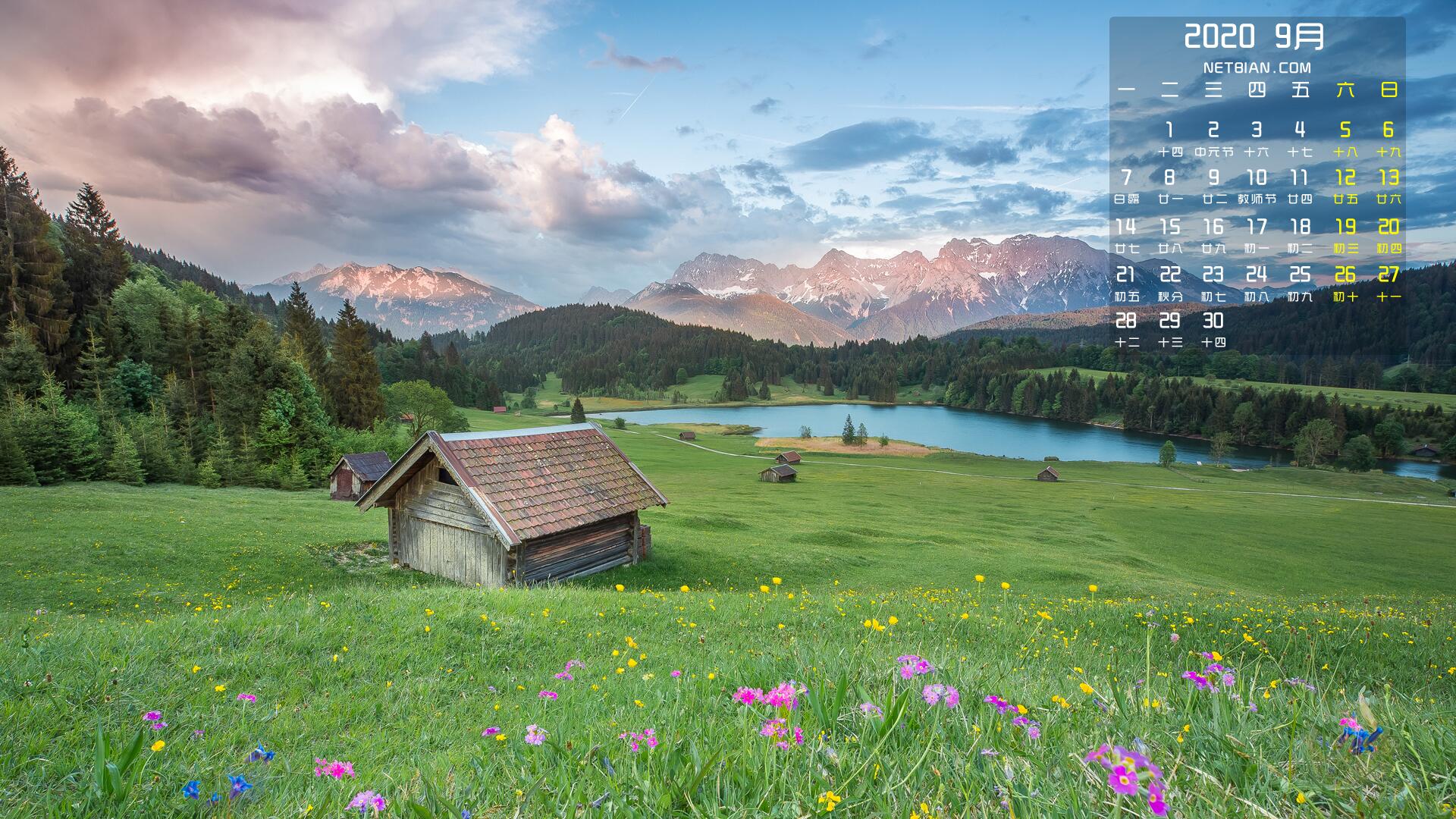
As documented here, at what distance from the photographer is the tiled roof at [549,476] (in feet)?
55.5

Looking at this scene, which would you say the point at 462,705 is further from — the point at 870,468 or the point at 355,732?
the point at 870,468

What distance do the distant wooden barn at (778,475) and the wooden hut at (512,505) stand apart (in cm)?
A: 4401

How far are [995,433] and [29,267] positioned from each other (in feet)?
513

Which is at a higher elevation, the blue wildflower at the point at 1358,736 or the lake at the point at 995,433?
the blue wildflower at the point at 1358,736

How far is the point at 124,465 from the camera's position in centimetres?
3569

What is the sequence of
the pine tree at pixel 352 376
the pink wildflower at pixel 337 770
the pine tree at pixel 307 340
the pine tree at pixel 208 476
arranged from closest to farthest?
the pink wildflower at pixel 337 770
the pine tree at pixel 208 476
the pine tree at pixel 307 340
the pine tree at pixel 352 376

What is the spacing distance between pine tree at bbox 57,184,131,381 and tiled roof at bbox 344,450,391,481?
3013 centimetres

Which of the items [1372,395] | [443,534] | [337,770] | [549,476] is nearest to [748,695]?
[337,770]

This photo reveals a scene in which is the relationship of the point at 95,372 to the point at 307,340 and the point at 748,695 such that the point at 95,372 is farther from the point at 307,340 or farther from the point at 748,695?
the point at 748,695

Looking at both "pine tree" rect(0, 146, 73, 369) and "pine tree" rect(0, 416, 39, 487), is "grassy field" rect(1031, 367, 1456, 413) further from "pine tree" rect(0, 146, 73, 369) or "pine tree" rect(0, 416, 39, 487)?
"pine tree" rect(0, 146, 73, 369)

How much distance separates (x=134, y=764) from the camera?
8.37 ft

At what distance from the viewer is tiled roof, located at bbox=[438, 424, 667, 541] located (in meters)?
16.9

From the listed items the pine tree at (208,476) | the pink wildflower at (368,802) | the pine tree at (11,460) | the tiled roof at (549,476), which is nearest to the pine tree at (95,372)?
the pine tree at (208,476)

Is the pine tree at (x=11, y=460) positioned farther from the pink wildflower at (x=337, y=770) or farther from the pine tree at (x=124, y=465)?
the pink wildflower at (x=337, y=770)
